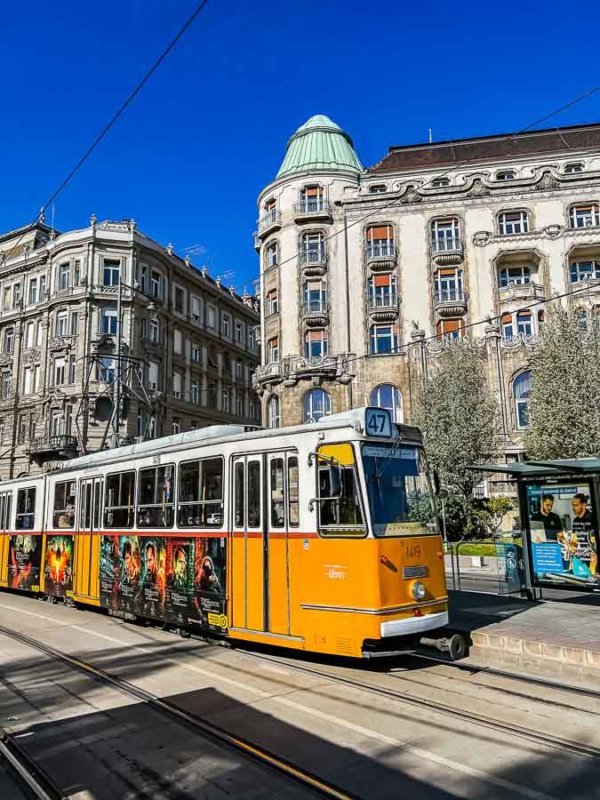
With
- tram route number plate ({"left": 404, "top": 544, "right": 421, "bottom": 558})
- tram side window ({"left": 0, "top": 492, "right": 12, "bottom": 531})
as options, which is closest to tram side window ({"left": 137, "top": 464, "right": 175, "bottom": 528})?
tram route number plate ({"left": 404, "top": 544, "right": 421, "bottom": 558})

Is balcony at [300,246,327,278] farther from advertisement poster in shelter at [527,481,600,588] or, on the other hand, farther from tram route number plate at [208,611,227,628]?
tram route number plate at [208,611,227,628]

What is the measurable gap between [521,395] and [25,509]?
2937 cm

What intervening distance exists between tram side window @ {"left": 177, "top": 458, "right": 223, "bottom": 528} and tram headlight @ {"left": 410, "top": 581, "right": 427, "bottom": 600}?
10.3 feet

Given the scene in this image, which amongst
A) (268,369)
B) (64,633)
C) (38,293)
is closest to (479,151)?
(268,369)

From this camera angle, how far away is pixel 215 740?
6176 millimetres

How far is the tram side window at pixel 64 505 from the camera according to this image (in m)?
14.7

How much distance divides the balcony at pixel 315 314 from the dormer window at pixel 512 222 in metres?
12.4

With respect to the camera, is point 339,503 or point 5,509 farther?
Answer: point 5,509

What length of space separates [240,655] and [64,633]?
4.18m

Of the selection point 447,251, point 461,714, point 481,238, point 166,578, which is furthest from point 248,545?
point 481,238

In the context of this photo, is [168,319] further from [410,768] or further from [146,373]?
[410,768]

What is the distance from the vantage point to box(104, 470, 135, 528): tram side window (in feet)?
40.3

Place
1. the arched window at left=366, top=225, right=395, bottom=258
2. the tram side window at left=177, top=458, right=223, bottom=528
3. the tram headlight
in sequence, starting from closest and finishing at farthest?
the tram headlight < the tram side window at left=177, top=458, right=223, bottom=528 < the arched window at left=366, top=225, right=395, bottom=258

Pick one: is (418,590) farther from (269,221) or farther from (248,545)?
(269,221)
